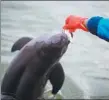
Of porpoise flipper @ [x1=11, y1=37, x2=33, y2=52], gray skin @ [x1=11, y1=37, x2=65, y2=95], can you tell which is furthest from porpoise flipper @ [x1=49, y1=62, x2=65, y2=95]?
porpoise flipper @ [x1=11, y1=37, x2=33, y2=52]

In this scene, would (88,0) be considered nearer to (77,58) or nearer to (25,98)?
(77,58)

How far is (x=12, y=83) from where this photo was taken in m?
4.17

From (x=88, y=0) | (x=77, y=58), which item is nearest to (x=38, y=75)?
(x=77, y=58)

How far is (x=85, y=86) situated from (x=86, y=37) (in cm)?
136

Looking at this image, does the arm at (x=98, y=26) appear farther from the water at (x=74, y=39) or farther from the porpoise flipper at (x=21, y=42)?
the water at (x=74, y=39)

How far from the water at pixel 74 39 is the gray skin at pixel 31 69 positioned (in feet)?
1.52

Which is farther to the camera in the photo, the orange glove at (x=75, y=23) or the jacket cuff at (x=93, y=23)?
the orange glove at (x=75, y=23)

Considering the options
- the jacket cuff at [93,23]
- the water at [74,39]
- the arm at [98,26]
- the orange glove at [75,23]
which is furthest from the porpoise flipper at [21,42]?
the jacket cuff at [93,23]

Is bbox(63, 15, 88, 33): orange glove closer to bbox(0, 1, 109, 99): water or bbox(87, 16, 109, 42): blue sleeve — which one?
bbox(87, 16, 109, 42): blue sleeve

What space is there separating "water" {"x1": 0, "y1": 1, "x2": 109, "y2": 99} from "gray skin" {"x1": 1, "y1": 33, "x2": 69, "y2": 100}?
0.46m

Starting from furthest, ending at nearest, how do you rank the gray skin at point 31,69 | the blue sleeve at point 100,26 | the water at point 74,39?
the water at point 74,39 < the gray skin at point 31,69 < the blue sleeve at point 100,26

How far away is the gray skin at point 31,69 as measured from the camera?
4.02 metres

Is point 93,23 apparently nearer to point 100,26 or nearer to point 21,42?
point 100,26

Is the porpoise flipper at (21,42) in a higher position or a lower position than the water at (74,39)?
higher
